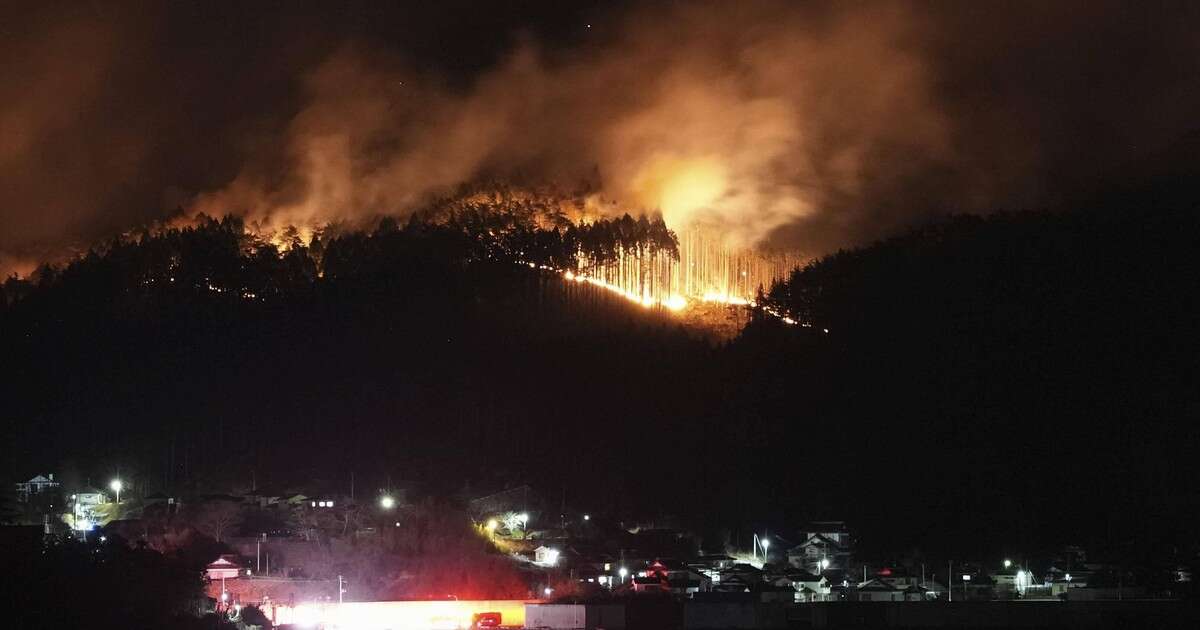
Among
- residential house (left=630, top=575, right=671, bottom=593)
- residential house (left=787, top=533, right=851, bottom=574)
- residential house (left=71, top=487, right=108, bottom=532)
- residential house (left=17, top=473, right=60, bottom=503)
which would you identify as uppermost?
residential house (left=17, top=473, right=60, bottom=503)

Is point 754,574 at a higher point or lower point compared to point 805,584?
higher

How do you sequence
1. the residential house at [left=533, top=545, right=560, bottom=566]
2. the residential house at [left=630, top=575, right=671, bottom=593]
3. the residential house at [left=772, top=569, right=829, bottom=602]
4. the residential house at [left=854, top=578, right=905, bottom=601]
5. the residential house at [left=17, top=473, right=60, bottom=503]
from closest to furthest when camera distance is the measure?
the residential house at [left=630, top=575, right=671, bottom=593]
the residential house at [left=854, top=578, right=905, bottom=601]
the residential house at [left=772, top=569, right=829, bottom=602]
the residential house at [left=533, top=545, right=560, bottom=566]
the residential house at [left=17, top=473, right=60, bottom=503]

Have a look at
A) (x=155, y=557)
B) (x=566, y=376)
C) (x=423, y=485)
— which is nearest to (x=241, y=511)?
(x=423, y=485)

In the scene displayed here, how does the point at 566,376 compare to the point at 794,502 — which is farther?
the point at 566,376

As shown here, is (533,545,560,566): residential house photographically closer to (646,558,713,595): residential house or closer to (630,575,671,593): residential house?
(646,558,713,595): residential house

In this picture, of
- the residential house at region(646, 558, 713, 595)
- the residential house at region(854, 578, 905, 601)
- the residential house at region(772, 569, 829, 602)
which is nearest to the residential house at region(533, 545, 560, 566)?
the residential house at region(646, 558, 713, 595)

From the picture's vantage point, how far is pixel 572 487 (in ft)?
198

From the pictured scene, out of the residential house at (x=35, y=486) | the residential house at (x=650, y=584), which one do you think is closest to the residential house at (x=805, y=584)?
the residential house at (x=650, y=584)

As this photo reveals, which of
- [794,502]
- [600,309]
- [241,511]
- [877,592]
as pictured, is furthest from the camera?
[600,309]

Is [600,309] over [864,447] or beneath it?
over

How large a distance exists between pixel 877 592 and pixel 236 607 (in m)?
21.3

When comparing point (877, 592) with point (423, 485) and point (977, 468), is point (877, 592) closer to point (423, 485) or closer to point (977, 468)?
point (977, 468)

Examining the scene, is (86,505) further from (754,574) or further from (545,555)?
(754,574)

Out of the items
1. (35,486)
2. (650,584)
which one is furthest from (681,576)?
(35,486)
